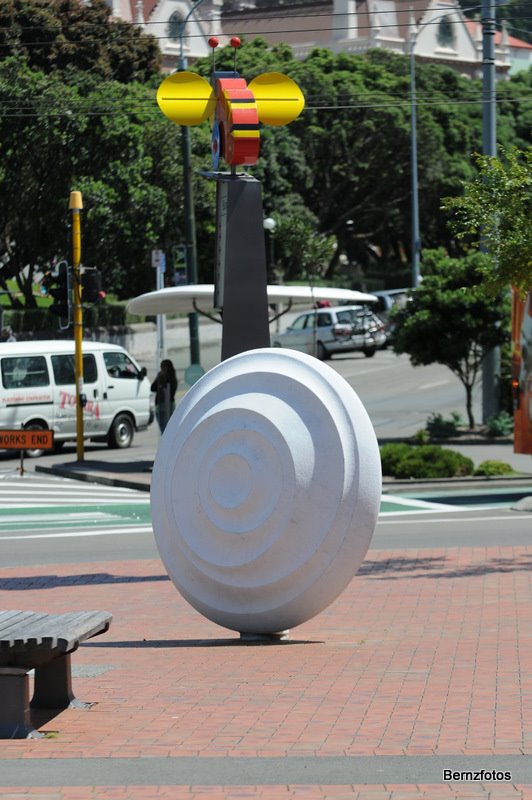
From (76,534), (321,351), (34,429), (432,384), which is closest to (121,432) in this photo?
(34,429)

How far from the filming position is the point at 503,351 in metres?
30.0

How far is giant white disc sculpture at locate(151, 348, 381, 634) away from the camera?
985cm

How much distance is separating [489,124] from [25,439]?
10856 millimetres

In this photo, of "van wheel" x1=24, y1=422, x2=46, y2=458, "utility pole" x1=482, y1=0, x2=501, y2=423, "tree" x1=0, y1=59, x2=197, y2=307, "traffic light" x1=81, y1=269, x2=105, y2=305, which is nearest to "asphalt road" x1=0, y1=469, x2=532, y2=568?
"traffic light" x1=81, y1=269, x2=105, y2=305

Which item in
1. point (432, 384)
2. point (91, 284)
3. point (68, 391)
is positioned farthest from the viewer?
point (432, 384)

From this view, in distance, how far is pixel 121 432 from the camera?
30.0m

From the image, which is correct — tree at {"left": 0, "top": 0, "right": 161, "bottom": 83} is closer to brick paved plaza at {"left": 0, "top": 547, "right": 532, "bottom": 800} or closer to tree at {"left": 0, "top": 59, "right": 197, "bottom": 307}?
tree at {"left": 0, "top": 59, "right": 197, "bottom": 307}

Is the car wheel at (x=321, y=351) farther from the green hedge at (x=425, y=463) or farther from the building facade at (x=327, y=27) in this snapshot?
the building facade at (x=327, y=27)

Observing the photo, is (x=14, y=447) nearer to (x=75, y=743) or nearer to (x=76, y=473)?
(x=76, y=473)

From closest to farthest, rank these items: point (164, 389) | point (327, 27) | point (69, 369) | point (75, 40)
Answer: point (164, 389), point (69, 369), point (75, 40), point (327, 27)

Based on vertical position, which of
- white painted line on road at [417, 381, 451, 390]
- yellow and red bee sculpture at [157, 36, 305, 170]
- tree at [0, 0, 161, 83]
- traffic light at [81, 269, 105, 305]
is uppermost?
tree at [0, 0, 161, 83]

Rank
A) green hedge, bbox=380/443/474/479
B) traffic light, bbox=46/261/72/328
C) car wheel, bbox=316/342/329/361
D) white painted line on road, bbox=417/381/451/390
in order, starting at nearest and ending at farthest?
green hedge, bbox=380/443/474/479 < traffic light, bbox=46/261/72/328 < white painted line on road, bbox=417/381/451/390 < car wheel, bbox=316/342/329/361

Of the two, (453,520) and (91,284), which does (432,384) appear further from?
(453,520)

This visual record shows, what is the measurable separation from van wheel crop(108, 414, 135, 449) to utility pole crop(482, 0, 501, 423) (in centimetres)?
722
